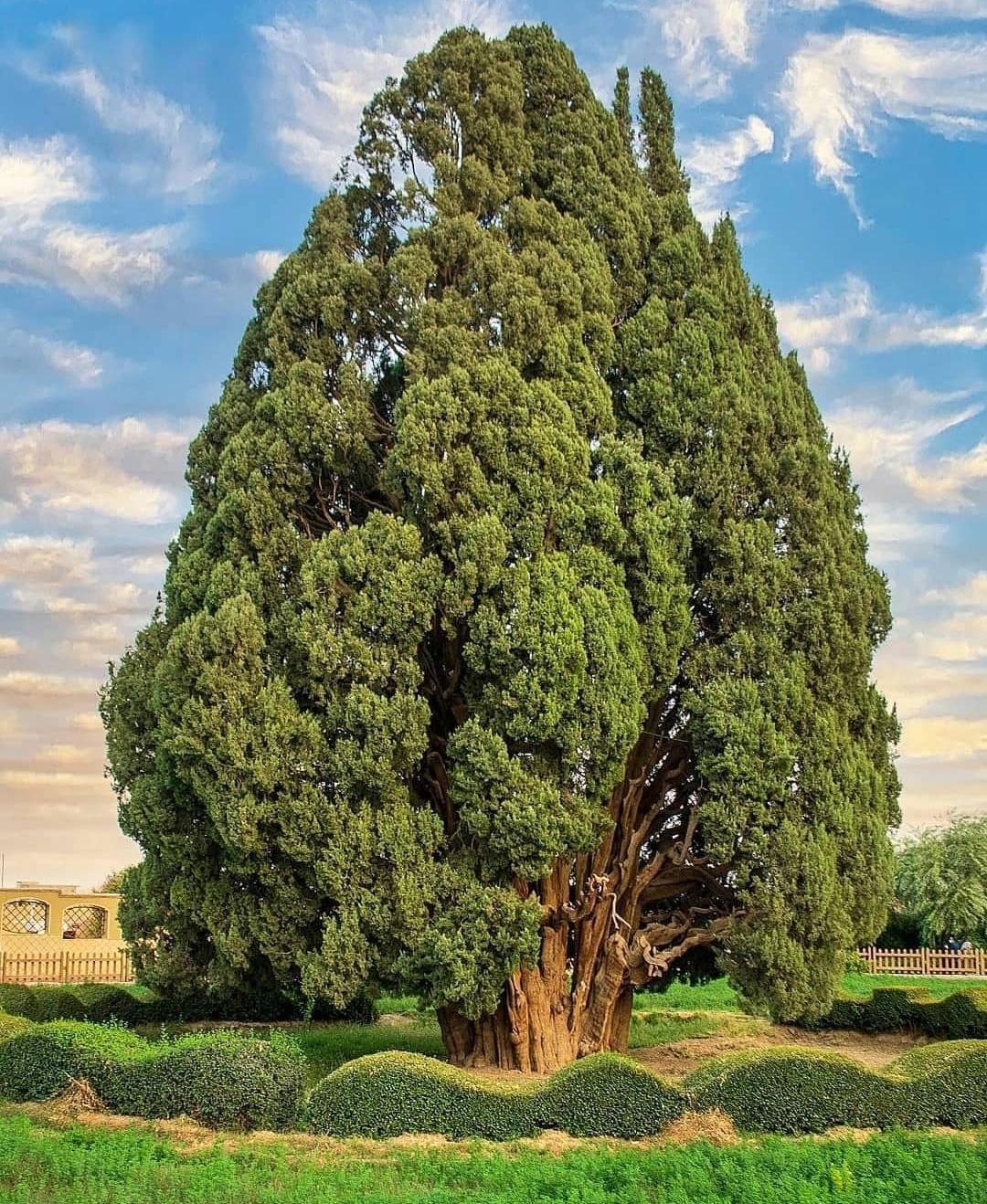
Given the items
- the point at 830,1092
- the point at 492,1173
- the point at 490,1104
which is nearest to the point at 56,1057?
the point at 490,1104

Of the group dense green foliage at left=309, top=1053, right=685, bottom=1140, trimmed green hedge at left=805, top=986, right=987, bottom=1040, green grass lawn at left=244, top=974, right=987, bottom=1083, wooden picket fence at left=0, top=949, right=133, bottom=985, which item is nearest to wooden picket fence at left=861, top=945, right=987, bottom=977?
green grass lawn at left=244, top=974, right=987, bottom=1083

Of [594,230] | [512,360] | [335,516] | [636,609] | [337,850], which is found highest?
[594,230]

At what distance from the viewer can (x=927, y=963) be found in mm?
29531

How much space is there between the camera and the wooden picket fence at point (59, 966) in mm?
26219

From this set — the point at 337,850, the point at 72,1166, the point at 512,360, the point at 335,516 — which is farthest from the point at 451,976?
the point at 512,360

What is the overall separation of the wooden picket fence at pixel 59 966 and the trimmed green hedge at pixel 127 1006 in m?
9.79

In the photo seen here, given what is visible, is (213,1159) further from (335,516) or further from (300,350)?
(300,350)

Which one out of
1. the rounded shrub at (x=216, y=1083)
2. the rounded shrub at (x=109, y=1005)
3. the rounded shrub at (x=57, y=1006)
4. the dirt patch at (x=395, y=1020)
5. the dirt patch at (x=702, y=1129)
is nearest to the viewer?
the dirt patch at (x=702, y=1129)

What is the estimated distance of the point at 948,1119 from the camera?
30.0ft

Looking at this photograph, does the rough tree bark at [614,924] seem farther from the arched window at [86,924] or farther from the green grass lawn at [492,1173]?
the arched window at [86,924]

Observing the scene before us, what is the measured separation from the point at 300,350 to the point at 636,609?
14.6 feet

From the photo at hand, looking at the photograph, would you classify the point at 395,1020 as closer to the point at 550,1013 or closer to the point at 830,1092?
the point at 550,1013

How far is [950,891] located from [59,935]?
75.9 feet

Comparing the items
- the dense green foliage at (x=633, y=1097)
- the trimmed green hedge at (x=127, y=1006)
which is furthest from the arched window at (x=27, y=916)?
the dense green foliage at (x=633, y=1097)
